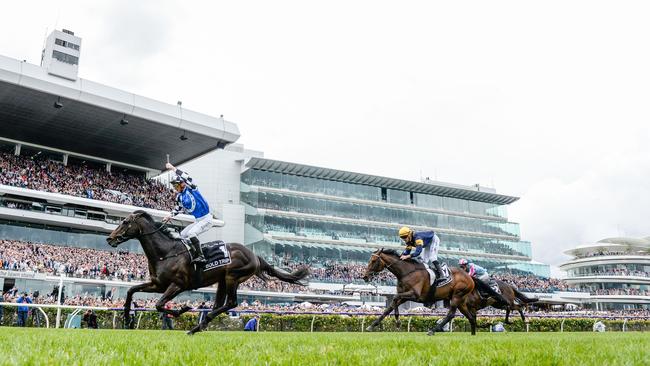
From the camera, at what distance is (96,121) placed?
3809 centimetres

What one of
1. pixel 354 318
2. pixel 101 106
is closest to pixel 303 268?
pixel 354 318

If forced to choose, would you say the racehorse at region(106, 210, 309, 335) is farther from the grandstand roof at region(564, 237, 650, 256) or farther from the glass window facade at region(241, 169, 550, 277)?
the grandstand roof at region(564, 237, 650, 256)

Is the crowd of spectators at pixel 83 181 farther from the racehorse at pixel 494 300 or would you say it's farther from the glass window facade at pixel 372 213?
the racehorse at pixel 494 300

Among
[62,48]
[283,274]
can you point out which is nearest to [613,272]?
[62,48]

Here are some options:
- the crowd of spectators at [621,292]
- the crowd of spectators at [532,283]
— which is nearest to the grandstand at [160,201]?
the crowd of spectators at [532,283]

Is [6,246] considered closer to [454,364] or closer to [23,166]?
[23,166]

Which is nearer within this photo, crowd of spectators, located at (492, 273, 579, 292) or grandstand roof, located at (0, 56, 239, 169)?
grandstand roof, located at (0, 56, 239, 169)

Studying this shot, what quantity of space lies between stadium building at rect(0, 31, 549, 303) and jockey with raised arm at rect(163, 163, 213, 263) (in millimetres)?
25057

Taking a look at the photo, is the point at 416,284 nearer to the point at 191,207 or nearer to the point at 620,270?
the point at 191,207

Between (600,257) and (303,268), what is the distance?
8056 cm

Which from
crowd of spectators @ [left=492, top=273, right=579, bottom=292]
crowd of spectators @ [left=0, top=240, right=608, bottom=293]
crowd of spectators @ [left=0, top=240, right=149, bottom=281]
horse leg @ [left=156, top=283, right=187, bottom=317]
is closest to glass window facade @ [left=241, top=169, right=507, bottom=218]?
crowd of spectators @ [left=492, top=273, right=579, bottom=292]

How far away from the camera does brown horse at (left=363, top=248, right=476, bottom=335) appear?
11.0 metres

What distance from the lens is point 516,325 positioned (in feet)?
74.2

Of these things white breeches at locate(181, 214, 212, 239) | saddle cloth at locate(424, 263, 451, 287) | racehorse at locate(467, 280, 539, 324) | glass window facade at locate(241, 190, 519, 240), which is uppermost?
glass window facade at locate(241, 190, 519, 240)
